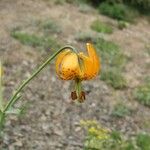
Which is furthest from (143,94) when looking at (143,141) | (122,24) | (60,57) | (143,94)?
(60,57)

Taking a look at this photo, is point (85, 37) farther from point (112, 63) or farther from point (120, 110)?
point (120, 110)

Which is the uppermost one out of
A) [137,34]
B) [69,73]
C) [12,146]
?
[137,34]

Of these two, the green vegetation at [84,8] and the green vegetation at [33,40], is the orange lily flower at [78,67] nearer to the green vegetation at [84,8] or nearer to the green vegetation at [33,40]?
the green vegetation at [33,40]

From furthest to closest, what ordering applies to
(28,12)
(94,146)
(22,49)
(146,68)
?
(28,12) < (146,68) < (22,49) < (94,146)

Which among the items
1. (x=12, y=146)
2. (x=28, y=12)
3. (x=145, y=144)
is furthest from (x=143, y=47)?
(x=12, y=146)

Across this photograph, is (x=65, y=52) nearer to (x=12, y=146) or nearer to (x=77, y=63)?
(x=77, y=63)

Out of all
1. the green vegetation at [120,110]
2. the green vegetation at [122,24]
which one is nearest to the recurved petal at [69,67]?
the green vegetation at [120,110]
